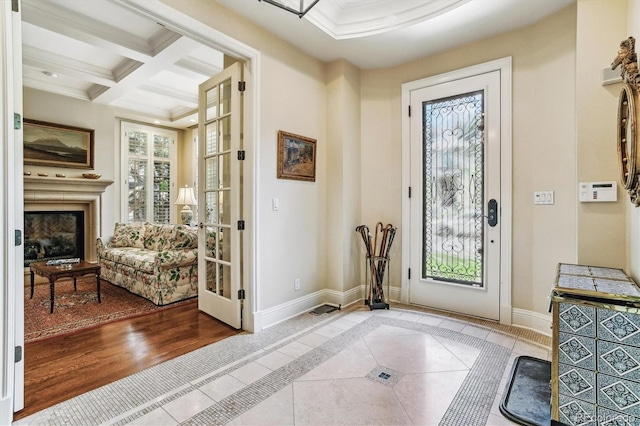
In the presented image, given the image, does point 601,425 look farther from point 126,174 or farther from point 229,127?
point 126,174

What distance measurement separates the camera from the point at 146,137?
21.9 feet

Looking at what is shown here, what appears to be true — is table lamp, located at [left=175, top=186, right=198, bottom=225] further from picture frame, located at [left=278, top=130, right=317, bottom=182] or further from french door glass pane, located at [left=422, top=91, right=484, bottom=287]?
french door glass pane, located at [left=422, top=91, right=484, bottom=287]

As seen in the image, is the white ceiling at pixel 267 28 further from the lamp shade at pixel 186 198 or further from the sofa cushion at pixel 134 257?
the sofa cushion at pixel 134 257

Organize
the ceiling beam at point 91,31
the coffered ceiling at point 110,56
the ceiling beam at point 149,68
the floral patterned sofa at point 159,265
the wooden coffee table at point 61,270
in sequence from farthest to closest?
the floral patterned sofa at point 159,265
the ceiling beam at point 149,68
the wooden coffee table at point 61,270
the coffered ceiling at point 110,56
the ceiling beam at point 91,31

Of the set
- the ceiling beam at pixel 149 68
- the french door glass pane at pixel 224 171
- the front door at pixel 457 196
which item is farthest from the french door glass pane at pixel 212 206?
the front door at pixel 457 196

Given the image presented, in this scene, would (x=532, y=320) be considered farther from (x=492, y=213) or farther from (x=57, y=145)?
(x=57, y=145)

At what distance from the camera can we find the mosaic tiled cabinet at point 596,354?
4.62 feet

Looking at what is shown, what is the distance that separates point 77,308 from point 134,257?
803 mm

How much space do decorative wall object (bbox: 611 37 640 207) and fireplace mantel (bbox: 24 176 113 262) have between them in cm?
661

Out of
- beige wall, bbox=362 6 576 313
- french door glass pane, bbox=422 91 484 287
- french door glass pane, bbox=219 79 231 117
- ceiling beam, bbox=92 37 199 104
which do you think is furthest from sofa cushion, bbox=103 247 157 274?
beige wall, bbox=362 6 576 313

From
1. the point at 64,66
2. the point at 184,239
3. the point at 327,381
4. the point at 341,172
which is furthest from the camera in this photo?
the point at 64,66

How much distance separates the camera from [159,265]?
3.65m

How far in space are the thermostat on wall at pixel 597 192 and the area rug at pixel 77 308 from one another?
3835mm

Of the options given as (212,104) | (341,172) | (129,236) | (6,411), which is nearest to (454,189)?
(341,172)
